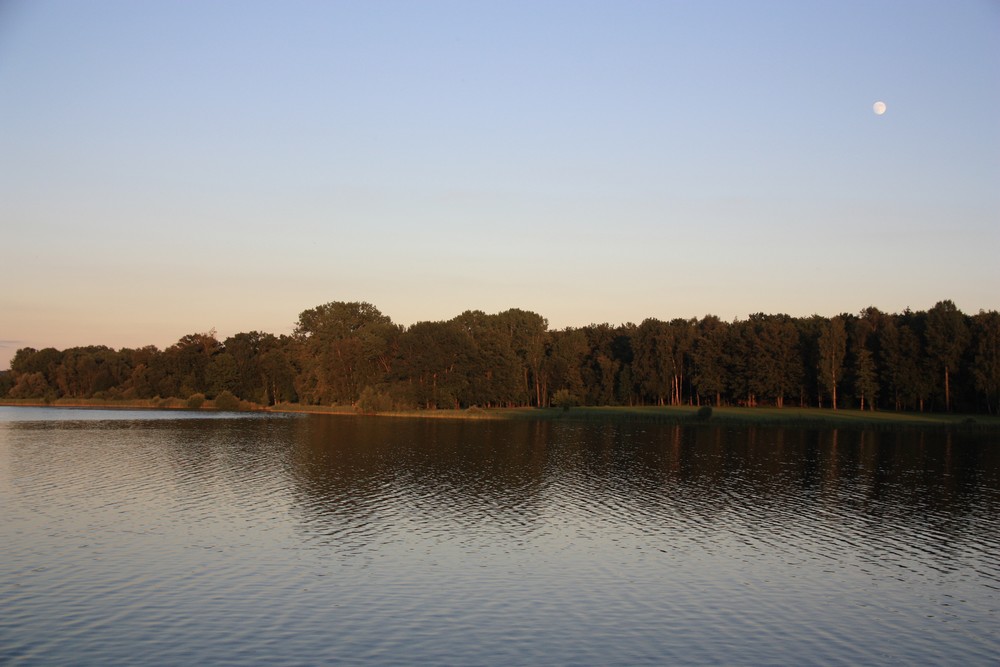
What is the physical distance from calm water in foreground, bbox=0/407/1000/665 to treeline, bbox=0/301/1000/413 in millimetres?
62151

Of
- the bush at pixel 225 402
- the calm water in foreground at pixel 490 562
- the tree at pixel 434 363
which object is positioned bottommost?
the calm water in foreground at pixel 490 562

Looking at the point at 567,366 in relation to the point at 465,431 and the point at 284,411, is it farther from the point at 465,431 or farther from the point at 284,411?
the point at 465,431

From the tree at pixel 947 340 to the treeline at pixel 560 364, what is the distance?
0.18 meters

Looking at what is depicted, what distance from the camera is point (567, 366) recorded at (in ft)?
460

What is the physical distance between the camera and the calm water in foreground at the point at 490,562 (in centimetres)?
1811

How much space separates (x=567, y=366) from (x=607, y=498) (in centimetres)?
10102

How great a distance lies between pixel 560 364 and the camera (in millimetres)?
140250

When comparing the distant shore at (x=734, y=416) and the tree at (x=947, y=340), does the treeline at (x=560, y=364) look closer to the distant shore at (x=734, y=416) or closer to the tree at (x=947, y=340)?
the tree at (x=947, y=340)

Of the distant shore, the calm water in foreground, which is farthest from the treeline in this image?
the calm water in foreground

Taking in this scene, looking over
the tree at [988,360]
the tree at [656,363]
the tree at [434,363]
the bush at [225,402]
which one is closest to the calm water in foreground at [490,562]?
the tree at [988,360]

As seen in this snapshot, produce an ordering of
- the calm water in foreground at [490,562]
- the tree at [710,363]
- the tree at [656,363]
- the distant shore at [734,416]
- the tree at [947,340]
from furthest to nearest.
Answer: the tree at [656,363], the tree at [710,363], the tree at [947,340], the distant shore at [734,416], the calm water in foreground at [490,562]

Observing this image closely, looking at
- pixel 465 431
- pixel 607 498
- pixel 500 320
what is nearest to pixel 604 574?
pixel 607 498

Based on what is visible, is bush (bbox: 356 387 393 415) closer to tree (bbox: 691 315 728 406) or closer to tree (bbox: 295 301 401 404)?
tree (bbox: 295 301 401 404)

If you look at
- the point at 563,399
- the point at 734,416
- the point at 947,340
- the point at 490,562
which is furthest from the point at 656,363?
the point at 490,562
